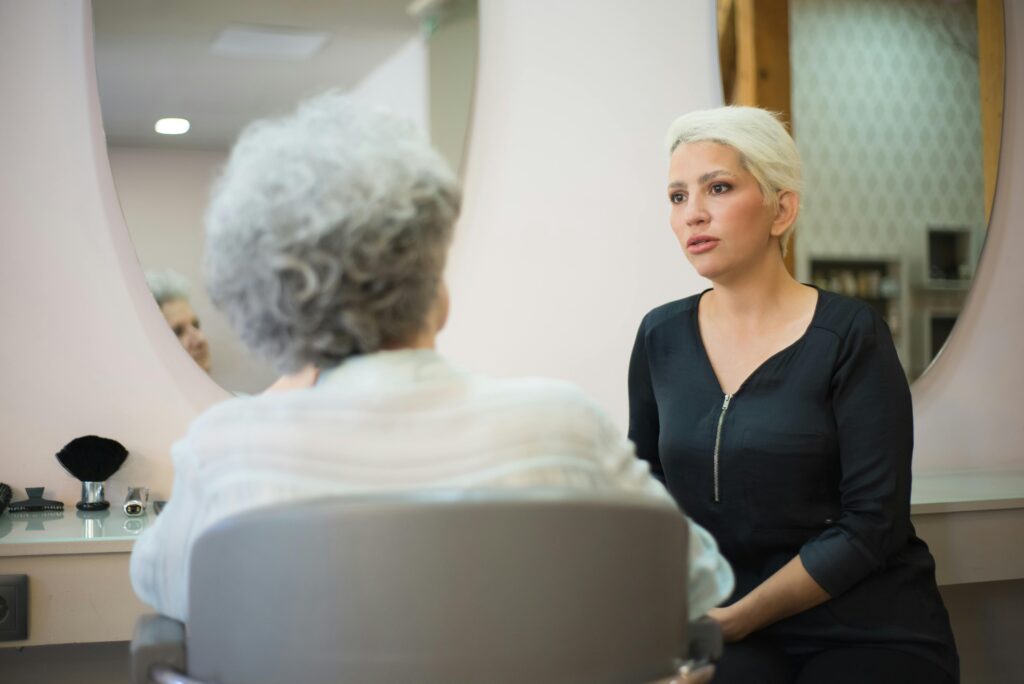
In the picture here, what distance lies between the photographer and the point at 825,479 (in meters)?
1.62

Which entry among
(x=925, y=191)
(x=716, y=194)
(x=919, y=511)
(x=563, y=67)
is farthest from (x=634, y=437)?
(x=925, y=191)

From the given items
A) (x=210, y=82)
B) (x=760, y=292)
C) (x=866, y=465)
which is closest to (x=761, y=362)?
(x=760, y=292)

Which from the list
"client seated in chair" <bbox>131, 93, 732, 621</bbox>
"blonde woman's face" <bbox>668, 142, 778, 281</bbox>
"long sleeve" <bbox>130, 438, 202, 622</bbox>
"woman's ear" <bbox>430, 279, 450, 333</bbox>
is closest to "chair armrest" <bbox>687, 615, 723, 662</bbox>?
"client seated in chair" <bbox>131, 93, 732, 621</bbox>

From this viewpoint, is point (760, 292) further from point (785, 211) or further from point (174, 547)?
point (174, 547)

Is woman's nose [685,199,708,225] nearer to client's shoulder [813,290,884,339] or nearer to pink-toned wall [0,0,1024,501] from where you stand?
client's shoulder [813,290,884,339]

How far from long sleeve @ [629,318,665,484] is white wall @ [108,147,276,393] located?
0.68 meters

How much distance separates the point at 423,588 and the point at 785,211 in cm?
109

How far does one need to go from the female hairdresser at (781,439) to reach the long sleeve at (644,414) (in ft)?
0.08

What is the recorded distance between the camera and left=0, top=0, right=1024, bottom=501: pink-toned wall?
1931 millimetres

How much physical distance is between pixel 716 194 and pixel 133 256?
1.06 metres

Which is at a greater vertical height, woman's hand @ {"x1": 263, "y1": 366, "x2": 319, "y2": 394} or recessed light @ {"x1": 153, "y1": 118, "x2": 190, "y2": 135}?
recessed light @ {"x1": 153, "y1": 118, "x2": 190, "y2": 135}

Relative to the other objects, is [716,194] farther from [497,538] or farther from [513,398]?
[497,538]

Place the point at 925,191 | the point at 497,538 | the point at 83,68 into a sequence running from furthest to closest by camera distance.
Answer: the point at 925,191 < the point at 83,68 < the point at 497,538

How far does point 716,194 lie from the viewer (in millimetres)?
1744
